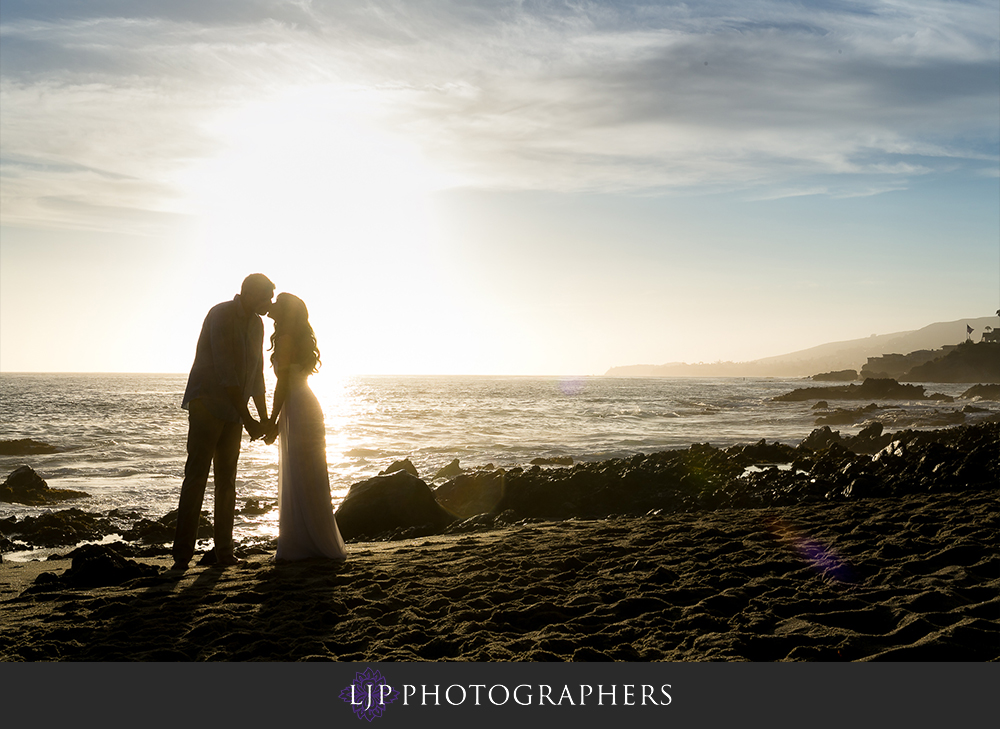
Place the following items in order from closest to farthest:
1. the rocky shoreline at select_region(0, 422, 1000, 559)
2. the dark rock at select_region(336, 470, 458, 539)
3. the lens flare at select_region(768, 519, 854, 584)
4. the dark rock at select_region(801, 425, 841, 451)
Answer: the lens flare at select_region(768, 519, 854, 584), the rocky shoreline at select_region(0, 422, 1000, 559), the dark rock at select_region(336, 470, 458, 539), the dark rock at select_region(801, 425, 841, 451)

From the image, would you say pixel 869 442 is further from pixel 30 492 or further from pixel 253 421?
pixel 30 492

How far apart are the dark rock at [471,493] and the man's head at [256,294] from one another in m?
5.42

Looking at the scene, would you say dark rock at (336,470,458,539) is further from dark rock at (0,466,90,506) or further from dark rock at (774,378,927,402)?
dark rock at (774,378,927,402)

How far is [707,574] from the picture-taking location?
14.9 feet

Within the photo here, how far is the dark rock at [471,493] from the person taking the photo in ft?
34.5

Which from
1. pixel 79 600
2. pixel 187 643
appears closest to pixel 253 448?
pixel 79 600

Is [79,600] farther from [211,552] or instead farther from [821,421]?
[821,421]

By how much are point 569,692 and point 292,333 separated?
3865 millimetres

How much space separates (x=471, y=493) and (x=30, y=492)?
8.14 metres

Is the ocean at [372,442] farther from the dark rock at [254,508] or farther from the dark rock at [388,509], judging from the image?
the dark rock at [388,509]

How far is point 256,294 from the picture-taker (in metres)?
5.57

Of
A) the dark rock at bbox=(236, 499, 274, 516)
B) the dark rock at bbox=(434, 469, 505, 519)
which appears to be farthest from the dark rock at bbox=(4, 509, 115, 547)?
the dark rock at bbox=(434, 469, 505, 519)

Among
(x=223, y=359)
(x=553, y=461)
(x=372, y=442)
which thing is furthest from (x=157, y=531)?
(x=372, y=442)

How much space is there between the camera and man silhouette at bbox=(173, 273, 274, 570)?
548cm
